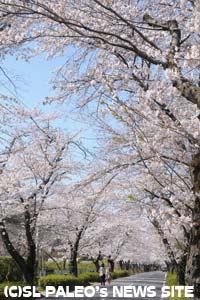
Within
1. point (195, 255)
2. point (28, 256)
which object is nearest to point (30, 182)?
point (28, 256)

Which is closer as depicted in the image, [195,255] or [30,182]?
[195,255]

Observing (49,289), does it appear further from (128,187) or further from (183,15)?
(183,15)

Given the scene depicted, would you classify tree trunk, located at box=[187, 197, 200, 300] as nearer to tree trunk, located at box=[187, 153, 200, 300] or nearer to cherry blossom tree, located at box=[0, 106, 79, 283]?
tree trunk, located at box=[187, 153, 200, 300]

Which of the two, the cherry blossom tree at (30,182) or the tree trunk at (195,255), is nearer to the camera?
the tree trunk at (195,255)

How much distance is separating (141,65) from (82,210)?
13318 mm

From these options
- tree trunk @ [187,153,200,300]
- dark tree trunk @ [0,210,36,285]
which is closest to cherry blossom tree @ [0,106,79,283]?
dark tree trunk @ [0,210,36,285]

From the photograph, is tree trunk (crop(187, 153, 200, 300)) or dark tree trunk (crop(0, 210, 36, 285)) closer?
tree trunk (crop(187, 153, 200, 300))

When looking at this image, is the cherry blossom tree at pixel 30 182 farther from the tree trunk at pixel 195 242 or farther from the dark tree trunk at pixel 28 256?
the tree trunk at pixel 195 242

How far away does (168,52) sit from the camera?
6098 mm

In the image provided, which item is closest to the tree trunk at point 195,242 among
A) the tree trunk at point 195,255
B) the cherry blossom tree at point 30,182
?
the tree trunk at point 195,255

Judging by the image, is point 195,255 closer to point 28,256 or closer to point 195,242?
point 195,242

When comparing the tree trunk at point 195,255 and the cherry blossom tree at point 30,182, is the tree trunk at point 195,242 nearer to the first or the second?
the tree trunk at point 195,255

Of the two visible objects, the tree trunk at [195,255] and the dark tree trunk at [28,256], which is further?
the dark tree trunk at [28,256]

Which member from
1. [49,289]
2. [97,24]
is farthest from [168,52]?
[49,289]
